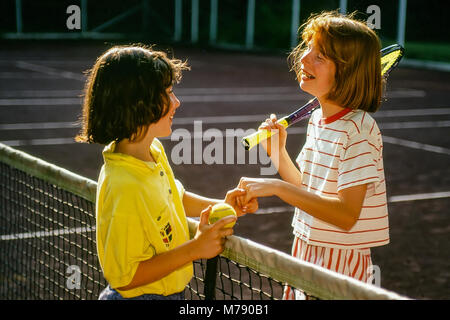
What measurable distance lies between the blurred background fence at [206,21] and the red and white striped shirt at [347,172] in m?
20.6

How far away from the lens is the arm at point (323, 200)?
2455 mm

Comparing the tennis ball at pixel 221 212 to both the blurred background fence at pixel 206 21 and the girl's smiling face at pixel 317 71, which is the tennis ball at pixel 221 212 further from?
the blurred background fence at pixel 206 21

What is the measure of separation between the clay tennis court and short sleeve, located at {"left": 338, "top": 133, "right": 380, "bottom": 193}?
152 cm

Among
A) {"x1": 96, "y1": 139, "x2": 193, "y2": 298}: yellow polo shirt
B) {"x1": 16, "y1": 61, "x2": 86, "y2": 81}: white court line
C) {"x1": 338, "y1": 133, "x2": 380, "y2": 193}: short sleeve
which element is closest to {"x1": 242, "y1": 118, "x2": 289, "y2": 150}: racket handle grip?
{"x1": 338, "y1": 133, "x2": 380, "y2": 193}: short sleeve

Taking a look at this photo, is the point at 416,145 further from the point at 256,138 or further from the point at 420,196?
the point at 256,138

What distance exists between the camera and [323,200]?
2.46 metres

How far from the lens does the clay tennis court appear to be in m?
5.91

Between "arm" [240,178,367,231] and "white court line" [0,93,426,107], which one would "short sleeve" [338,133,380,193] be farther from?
"white court line" [0,93,426,107]

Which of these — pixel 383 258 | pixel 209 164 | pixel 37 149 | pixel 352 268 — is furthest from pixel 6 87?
pixel 352 268

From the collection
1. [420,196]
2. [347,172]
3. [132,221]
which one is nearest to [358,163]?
[347,172]

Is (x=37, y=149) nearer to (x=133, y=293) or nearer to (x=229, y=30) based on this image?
(x=133, y=293)

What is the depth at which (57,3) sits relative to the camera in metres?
30.3
